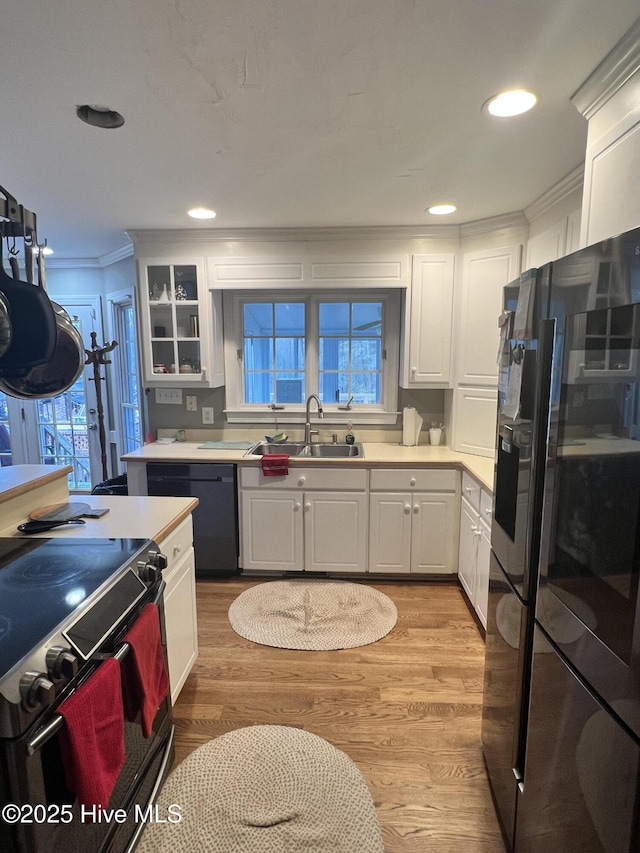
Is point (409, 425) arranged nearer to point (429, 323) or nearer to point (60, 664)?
point (429, 323)

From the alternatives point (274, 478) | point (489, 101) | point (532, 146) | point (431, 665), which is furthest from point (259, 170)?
point (431, 665)

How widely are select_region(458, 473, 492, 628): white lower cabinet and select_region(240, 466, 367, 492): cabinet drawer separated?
67 cm

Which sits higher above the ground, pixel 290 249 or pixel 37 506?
pixel 290 249

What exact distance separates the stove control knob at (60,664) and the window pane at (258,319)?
289 centimetres

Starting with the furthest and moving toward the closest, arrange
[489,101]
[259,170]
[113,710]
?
[259,170], [489,101], [113,710]

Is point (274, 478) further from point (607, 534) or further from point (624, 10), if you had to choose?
point (624, 10)

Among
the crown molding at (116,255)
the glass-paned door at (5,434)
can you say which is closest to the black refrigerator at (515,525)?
the crown molding at (116,255)

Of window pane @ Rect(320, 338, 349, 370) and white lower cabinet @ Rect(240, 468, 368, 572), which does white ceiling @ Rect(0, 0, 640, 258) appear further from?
white lower cabinet @ Rect(240, 468, 368, 572)

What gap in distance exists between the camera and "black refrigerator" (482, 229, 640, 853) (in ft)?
2.74

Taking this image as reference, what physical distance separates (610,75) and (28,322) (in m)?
2.02

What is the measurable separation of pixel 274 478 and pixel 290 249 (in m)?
1.64

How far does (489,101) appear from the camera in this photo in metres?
1.54

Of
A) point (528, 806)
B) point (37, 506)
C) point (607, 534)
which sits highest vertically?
point (607, 534)

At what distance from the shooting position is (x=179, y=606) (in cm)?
187
